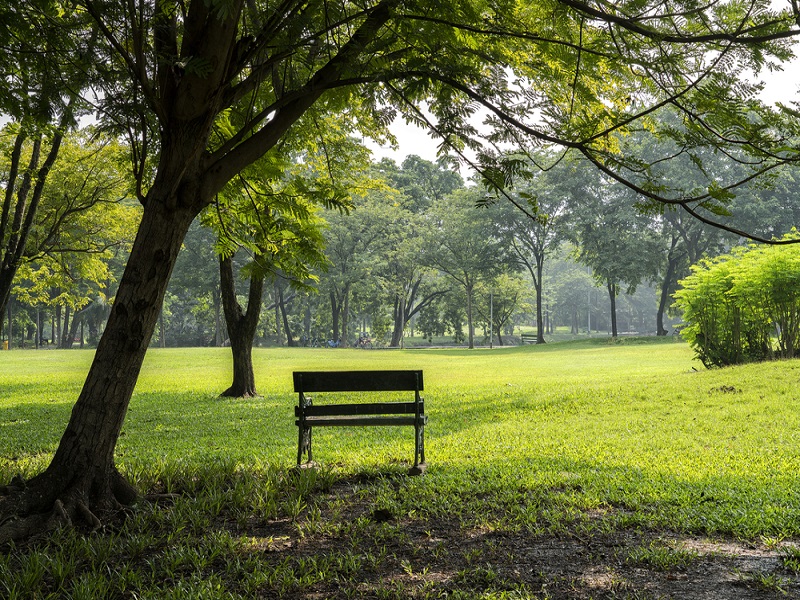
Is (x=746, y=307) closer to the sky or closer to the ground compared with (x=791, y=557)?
closer to the sky

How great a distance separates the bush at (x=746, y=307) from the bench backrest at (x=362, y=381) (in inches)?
474

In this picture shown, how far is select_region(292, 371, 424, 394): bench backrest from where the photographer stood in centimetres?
664

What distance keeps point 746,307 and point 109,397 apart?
1538cm

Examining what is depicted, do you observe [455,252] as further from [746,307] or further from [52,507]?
[52,507]

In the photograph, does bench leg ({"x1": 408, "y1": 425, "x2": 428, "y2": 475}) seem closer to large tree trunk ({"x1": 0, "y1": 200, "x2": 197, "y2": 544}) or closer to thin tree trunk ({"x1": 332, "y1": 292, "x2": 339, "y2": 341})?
large tree trunk ({"x1": 0, "y1": 200, "x2": 197, "y2": 544})

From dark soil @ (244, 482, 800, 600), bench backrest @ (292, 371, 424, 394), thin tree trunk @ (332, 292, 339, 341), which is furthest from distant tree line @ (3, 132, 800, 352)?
dark soil @ (244, 482, 800, 600)

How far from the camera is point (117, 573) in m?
3.88

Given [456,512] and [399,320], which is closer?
[456,512]

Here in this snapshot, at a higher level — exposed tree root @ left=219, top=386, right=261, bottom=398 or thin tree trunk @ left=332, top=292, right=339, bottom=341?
thin tree trunk @ left=332, top=292, right=339, bottom=341

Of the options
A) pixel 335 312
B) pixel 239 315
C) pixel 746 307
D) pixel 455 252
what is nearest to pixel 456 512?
pixel 239 315

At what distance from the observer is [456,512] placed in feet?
17.2

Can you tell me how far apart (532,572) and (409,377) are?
2971 millimetres

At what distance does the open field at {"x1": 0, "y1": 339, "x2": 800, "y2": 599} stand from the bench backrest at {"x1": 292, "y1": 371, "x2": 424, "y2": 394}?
88 cm

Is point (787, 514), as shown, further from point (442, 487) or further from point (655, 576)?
point (442, 487)
